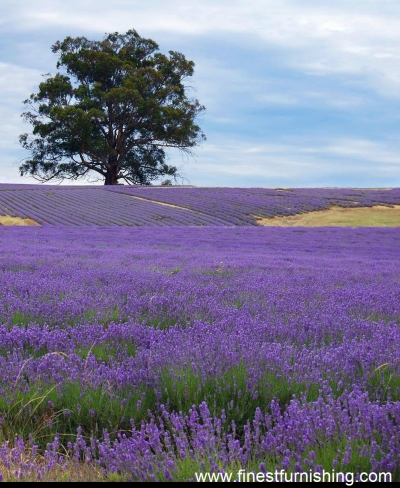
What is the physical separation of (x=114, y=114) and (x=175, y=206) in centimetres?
1934

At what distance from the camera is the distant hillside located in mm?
27281

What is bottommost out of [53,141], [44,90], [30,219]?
[30,219]

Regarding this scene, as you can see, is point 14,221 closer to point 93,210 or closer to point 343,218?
point 93,210

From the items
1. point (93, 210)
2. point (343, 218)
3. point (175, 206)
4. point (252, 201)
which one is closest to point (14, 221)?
point (93, 210)

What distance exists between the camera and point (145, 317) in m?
4.44

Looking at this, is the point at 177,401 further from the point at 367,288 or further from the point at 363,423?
the point at 367,288

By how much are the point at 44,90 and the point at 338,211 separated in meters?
27.4

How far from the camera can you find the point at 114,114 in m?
49.7

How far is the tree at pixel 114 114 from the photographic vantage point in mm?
47875

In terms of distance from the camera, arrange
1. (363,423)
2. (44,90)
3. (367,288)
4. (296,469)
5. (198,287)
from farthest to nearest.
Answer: (44,90) → (367,288) → (198,287) → (363,423) → (296,469)

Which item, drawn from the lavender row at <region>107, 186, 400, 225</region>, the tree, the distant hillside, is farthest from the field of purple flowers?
the tree

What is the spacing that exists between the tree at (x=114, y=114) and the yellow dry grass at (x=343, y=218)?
19760 millimetres

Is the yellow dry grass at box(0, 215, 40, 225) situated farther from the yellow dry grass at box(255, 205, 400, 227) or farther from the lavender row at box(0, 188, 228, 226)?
the yellow dry grass at box(255, 205, 400, 227)

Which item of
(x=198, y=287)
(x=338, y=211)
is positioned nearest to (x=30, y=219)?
(x=338, y=211)
